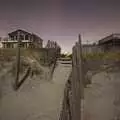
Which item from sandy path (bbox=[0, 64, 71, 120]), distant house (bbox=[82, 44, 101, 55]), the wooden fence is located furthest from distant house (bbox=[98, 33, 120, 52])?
sandy path (bbox=[0, 64, 71, 120])

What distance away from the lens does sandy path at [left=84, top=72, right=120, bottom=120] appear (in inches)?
50.9

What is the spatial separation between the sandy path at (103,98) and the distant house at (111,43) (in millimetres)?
169

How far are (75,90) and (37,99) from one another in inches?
11.7

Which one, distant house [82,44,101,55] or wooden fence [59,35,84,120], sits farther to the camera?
distant house [82,44,101,55]

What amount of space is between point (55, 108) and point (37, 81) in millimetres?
220

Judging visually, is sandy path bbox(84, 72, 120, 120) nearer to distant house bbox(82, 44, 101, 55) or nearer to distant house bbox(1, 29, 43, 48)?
distant house bbox(82, 44, 101, 55)

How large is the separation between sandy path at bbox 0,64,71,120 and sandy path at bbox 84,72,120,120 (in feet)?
0.62

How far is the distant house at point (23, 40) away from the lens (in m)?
1.26

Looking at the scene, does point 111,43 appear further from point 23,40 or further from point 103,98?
point 23,40

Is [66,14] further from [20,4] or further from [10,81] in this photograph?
[10,81]

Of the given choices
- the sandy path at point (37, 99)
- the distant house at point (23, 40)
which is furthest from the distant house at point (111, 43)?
the distant house at point (23, 40)

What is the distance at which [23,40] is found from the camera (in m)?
1.28

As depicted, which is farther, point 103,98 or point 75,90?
point 103,98

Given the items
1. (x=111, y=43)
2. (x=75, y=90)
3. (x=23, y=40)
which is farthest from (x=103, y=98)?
(x=23, y=40)
